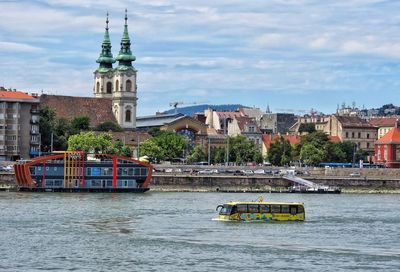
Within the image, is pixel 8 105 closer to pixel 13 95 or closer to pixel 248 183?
pixel 13 95

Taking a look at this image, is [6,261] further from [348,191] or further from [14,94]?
[14,94]

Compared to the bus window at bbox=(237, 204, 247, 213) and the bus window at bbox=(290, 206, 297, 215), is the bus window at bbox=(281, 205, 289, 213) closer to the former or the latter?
the bus window at bbox=(290, 206, 297, 215)

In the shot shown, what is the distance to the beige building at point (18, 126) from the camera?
155625 millimetres

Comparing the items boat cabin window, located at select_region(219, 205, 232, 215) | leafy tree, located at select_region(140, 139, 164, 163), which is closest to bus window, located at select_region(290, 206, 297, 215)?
boat cabin window, located at select_region(219, 205, 232, 215)

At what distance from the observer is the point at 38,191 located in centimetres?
11881

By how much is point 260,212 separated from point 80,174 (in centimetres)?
4278

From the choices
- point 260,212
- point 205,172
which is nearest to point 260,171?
point 205,172

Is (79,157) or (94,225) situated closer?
(94,225)

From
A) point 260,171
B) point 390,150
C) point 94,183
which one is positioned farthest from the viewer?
point 390,150

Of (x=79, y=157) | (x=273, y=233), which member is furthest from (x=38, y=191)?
(x=273, y=233)

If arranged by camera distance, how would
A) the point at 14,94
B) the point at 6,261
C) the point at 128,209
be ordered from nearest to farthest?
the point at 6,261 → the point at 128,209 → the point at 14,94

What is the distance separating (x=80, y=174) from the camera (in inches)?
4756

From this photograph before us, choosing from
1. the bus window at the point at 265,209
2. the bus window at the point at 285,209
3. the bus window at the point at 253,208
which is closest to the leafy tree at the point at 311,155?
the bus window at the point at 285,209

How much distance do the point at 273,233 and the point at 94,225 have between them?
1143 centimetres
